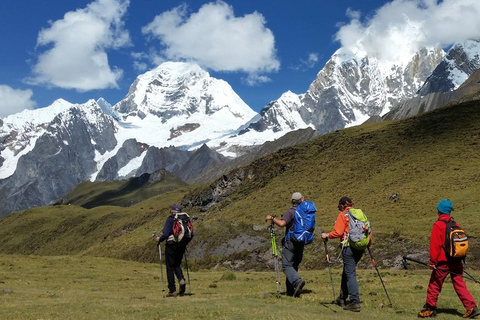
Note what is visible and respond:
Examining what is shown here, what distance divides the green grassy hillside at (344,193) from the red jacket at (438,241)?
21750 mm

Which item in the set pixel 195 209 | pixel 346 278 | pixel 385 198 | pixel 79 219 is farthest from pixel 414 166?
pixel 79 219

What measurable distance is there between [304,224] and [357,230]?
6.74 ft

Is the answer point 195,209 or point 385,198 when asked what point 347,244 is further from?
point 195,209

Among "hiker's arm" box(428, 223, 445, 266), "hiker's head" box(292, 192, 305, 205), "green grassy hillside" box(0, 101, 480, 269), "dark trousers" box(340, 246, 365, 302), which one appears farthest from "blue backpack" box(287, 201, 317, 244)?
"green grassy hillside" box(0, 101, 480, 269)

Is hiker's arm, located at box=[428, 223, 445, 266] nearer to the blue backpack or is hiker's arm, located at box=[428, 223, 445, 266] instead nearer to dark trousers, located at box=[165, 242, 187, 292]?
the blue backpack

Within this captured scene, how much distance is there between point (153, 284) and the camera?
27.5 meters

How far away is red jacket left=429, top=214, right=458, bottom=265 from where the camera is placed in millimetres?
14766

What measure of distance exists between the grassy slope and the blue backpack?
2.31m

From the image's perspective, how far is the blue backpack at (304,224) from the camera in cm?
1728

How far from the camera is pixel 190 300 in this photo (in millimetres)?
18719

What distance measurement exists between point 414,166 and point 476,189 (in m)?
17.2

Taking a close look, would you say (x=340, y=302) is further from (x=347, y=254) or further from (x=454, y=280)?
(x=454, y=280)

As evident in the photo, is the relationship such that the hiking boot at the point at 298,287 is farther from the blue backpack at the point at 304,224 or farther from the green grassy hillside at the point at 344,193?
the green grassy hillside at the point at 344,193

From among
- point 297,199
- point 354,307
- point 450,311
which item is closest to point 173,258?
point 297,199
